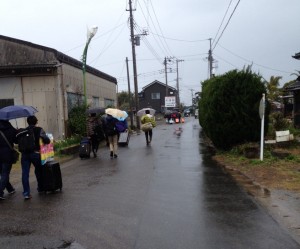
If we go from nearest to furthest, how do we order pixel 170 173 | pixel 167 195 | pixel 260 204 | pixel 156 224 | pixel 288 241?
pixel 288 241 → pixel 156 224 → pixel 260 204 → pixel 167 195 → pixel 170 173

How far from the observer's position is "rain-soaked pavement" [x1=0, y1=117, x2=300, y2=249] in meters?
5.44

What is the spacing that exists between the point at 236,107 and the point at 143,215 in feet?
27.6

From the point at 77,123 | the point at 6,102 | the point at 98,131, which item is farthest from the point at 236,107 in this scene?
the point at 6,102

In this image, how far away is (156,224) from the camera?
20.4 feet

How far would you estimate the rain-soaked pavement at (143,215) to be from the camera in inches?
214

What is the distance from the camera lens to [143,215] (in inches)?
266

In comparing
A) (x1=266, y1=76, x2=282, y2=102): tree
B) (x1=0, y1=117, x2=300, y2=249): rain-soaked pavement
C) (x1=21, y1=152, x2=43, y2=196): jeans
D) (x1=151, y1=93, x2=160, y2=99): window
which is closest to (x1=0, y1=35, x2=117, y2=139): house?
(x1=0, y1=117, x2=300, y2=249): rain-soaked pavement

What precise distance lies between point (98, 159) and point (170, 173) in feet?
14.3

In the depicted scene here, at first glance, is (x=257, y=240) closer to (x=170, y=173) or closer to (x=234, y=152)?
(x=170, y=173)

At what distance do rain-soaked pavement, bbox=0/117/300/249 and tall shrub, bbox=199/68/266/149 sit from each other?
358cm

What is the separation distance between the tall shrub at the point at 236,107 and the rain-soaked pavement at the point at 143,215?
3579mm

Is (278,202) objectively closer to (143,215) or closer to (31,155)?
(143,215)

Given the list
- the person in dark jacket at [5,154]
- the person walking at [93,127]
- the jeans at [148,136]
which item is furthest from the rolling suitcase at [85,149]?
the person in dark jacket at [5,154]

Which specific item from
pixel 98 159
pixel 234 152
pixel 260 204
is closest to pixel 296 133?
pixel 234 152
